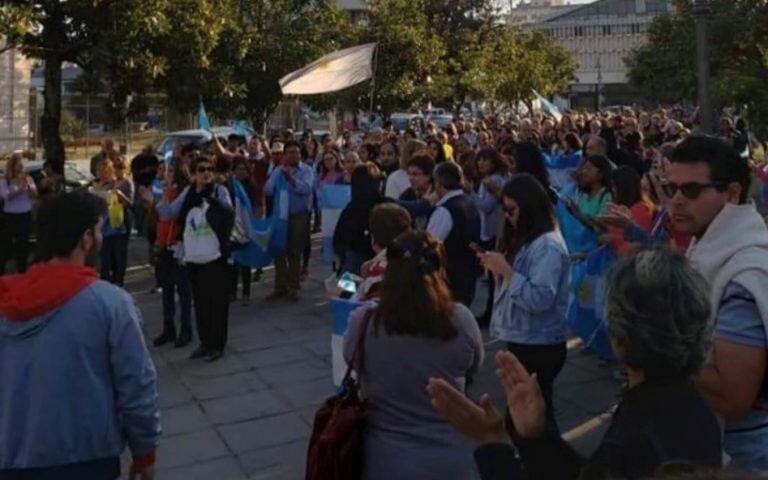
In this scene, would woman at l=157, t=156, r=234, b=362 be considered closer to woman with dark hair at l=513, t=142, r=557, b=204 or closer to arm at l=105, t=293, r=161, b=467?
woman with dark hair at l=513, t=142, r=557, b=204

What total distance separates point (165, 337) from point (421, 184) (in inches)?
123

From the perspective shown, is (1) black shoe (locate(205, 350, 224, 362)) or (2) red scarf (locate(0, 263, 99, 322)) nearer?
(2) red scarf (locate(0, 263, 99, 322))

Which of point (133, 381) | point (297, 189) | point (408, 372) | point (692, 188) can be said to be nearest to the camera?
point (692, 188)

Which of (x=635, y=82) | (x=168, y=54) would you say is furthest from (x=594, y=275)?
(x=635, y=82)

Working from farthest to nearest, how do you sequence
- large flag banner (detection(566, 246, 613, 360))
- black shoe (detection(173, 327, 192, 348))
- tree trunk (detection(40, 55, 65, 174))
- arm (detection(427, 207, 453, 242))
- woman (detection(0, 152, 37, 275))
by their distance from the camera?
tree trunk (detection(40, 55, 65, 174)) → woman (detection(0, 152, 37, 275)) → black shoe (detection(173, 327, 192, 348)) → large flag banner (detection(566, 246, 613, 360)) → arm (detection(427, 207, 453, 242))

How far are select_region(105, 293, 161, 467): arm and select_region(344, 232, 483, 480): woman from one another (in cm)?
75

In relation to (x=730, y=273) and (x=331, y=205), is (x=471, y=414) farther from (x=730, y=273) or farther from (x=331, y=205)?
(x=331, y=205)

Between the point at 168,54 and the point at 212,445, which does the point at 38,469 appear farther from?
the point at 168,54

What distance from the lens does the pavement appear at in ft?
18.5

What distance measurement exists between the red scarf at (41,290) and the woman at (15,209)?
27.3 feet

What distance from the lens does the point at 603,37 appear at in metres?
114

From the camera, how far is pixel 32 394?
10.2 ft

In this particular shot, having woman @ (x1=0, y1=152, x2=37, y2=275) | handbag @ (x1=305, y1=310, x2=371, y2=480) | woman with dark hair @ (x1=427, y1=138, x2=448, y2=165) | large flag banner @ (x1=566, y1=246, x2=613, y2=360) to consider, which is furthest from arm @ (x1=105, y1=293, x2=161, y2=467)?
woman @ (x1=0, y1=152, x2=37, y2=275)

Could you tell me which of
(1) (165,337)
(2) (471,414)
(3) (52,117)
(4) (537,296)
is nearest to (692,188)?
(2) (471,414)
